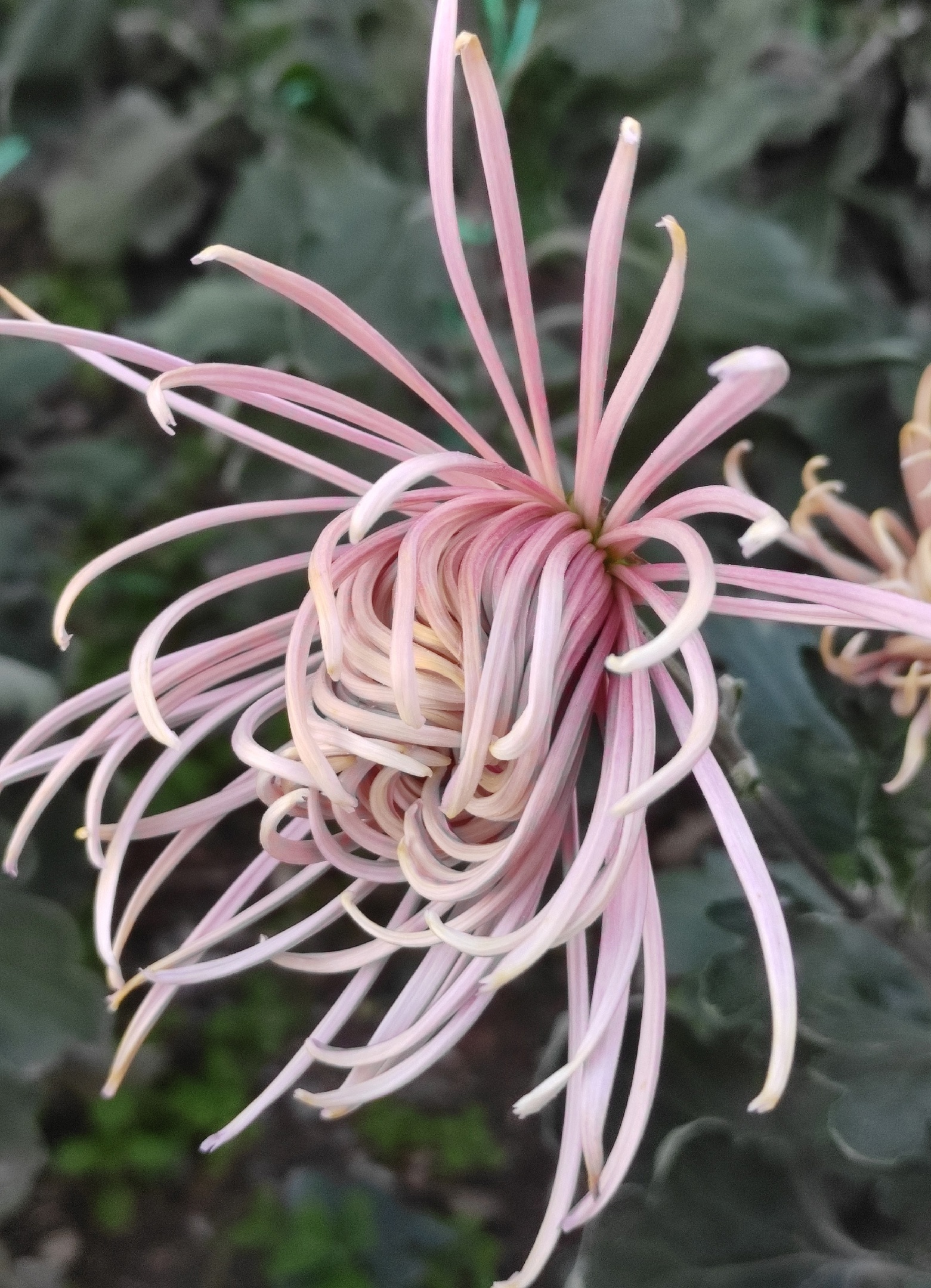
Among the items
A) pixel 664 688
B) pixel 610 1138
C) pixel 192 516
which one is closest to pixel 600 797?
pixel 664 688

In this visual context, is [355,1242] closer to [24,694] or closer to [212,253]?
[24,694]

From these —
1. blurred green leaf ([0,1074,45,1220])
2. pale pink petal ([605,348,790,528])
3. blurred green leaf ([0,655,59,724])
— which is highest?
pale pink petal ([605,348,790,528])

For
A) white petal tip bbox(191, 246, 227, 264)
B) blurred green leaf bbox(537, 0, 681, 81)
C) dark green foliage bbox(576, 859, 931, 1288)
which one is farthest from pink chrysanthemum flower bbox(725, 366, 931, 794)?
blurred green leaf bbox(537, 0, 681, 81)

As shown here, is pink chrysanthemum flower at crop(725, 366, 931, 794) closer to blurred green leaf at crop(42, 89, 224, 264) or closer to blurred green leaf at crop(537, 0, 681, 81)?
blurred green leaf at crop(537, 0, 681, 81)

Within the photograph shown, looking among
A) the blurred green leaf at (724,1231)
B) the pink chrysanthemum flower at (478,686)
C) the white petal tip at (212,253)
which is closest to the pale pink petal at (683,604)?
the pink chrysanthemum flower at (478,686)

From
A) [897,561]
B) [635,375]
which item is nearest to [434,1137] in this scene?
[897,561]

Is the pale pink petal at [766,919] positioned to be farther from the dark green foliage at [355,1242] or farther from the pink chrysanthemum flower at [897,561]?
the dark green foliage at [355,1242]
